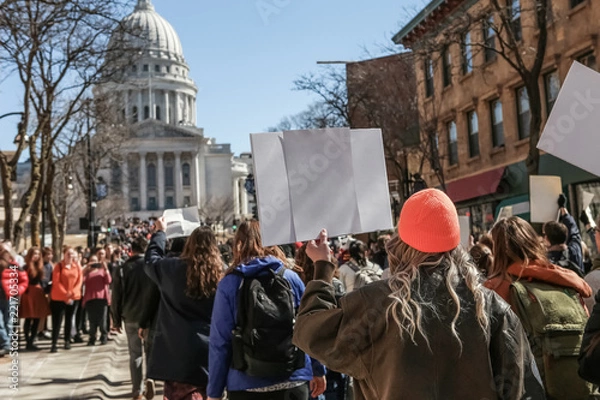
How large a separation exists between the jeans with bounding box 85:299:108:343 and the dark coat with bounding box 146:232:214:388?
28.4ft

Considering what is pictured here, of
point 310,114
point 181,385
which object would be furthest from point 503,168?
point 310,114

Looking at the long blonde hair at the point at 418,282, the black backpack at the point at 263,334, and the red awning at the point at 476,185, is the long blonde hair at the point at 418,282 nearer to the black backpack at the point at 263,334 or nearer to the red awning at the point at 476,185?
the black backpack at the point at 263,334

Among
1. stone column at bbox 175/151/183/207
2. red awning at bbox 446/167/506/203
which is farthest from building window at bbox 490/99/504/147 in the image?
stone column at bbox 175/151/183/207

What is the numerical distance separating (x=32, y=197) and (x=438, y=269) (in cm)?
1709

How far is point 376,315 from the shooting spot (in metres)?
2.52

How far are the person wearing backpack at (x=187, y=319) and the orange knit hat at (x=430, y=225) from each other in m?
2.59

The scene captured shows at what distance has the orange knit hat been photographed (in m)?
2.58

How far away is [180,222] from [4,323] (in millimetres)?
3881

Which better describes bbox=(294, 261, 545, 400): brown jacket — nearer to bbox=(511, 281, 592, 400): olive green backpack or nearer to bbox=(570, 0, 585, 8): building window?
bbox=(511, 281, 592, 400): olive green backpack

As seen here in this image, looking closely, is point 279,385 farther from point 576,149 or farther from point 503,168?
point 503,168

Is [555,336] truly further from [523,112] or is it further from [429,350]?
[523,112]

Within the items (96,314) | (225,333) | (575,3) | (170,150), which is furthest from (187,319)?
(170,150)

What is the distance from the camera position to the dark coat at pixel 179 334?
490 centimetres

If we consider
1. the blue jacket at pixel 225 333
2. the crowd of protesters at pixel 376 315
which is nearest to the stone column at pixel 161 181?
the crowd of protesters at pixel 376 315
